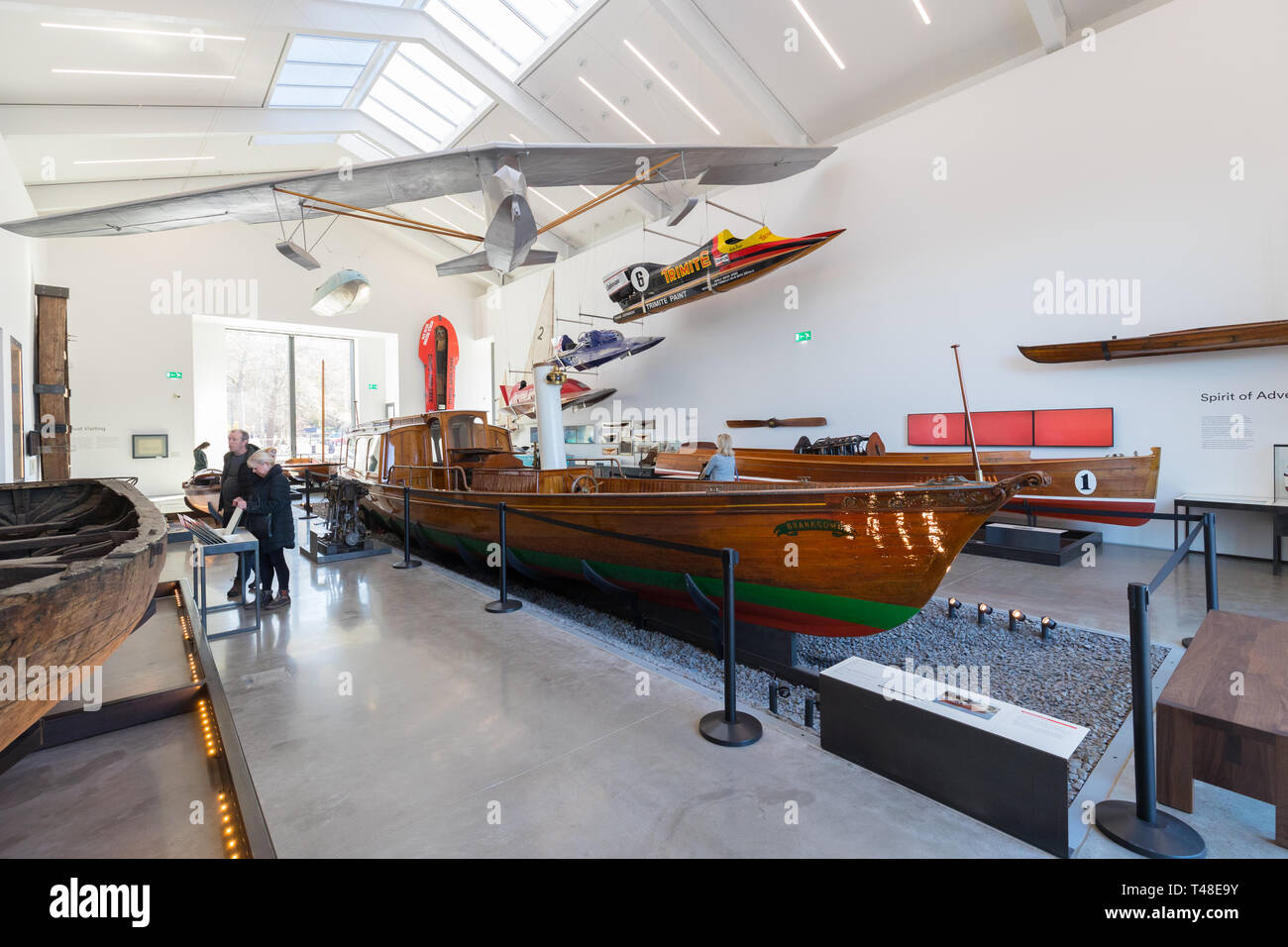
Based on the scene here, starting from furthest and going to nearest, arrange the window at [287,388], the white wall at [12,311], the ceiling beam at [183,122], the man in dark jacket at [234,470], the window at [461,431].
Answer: the window at [287,388], the ceiling beam at [183,122], the window at [461,431], the white wall at [12,311], the man in dark jacket at [234,470]

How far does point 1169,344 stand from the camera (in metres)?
5.69

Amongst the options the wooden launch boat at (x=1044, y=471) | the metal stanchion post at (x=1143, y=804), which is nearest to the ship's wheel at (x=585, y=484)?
the wooden launch boat at (x=1044, y=471)

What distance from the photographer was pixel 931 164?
7.63 meters

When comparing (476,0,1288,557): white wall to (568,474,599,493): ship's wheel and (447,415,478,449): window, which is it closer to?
(568,474,599,493): ship's wheel

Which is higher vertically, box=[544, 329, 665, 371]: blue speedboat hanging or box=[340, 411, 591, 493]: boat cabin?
box=[544, 329, 665, 371]: blue speedboat hanging

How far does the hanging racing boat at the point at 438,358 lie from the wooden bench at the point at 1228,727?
56.2 ft

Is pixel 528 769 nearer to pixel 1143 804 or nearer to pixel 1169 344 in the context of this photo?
pixel 1143 804

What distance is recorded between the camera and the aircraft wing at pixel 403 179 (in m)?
6.34

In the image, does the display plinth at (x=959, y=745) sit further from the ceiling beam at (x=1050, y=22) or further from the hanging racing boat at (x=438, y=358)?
the hanging racing boat at (x=438, y=358)

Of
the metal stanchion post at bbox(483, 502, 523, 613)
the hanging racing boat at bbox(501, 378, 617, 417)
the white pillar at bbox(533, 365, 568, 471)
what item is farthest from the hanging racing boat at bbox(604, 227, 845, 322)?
the metal stanchion post at bbox(483, 502, 523, 613)

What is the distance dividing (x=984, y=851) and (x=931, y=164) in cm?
841

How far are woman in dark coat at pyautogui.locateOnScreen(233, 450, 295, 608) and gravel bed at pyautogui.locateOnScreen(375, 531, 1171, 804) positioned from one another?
2.18 m

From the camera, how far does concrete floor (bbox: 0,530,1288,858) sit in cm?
181
